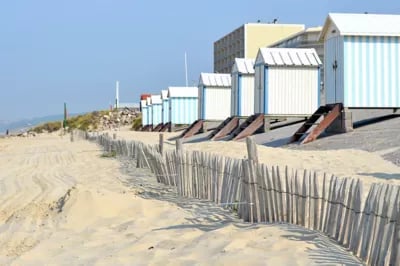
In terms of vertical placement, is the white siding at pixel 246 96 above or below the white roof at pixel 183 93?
below

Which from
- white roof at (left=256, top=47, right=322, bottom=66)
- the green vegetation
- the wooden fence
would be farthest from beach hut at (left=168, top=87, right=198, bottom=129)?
the green vegetation

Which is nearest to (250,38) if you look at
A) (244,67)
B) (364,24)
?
(244,67)

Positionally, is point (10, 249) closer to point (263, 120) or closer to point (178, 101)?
point (263, 120)

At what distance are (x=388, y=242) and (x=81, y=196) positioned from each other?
5564mm

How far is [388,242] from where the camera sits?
14.9 feet

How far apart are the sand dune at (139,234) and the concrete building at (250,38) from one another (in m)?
76.1

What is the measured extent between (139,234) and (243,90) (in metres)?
19.6

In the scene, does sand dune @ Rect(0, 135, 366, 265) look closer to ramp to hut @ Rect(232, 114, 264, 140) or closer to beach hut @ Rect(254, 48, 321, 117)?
ramp to hut @ Rect(232, 114, 264, 140)

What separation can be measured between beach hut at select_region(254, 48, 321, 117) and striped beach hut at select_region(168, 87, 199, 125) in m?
18.0

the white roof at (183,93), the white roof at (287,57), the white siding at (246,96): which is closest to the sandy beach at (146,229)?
the white roof at (287,57)

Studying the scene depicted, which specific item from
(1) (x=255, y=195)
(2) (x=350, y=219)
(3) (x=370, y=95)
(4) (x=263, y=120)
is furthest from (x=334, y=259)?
(4) (x=263, y=120)

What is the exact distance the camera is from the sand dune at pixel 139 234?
18.2ft

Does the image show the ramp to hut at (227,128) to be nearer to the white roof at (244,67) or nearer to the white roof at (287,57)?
the white roof at (244,67)

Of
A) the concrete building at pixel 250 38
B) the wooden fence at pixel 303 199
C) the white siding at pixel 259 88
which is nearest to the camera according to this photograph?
the wooden fence at pixel 303 199
